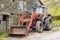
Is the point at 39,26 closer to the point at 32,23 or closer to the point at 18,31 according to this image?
the point at 32,23

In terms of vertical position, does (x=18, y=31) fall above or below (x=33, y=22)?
below

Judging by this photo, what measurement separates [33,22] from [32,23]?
29cm

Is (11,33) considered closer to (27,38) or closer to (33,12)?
(27,38)

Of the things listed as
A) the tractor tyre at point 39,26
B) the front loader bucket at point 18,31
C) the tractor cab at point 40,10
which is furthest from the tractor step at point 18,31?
the tractor cab at point 40,10

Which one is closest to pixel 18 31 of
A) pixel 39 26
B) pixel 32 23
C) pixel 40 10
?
pixel 32 23

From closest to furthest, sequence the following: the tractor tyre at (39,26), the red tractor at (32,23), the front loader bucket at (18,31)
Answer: the front loader bucket at (18,31)
the red tractor at (32,23)
the tractor tyre at (39,26)

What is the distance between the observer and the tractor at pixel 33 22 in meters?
16.0

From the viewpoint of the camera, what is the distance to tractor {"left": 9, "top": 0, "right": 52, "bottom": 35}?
16.0 meters

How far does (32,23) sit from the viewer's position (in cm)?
1717

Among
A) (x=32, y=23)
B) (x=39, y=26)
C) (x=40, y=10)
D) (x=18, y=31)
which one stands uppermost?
(x=40, y=10)

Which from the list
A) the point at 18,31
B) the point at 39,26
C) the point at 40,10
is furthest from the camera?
the point at 40,10

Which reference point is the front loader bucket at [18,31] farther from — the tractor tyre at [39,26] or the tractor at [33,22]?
the tractor tyre at [39,26]

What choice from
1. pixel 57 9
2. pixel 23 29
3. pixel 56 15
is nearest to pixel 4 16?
pixel 23 29

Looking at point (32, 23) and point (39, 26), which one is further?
point (32, 23)
